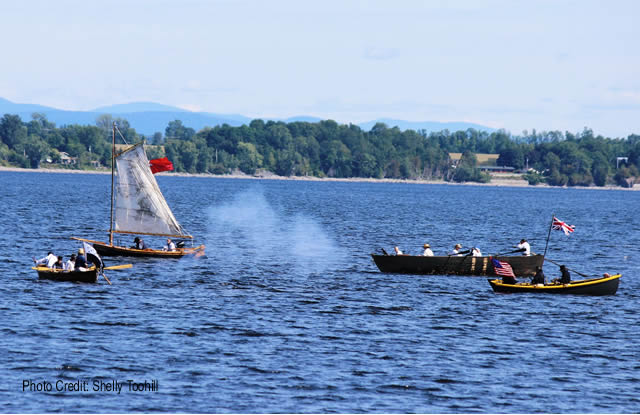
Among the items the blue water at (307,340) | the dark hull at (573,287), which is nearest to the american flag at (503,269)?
the dark hull at (573,287)

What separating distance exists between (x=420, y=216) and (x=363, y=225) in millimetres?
38163

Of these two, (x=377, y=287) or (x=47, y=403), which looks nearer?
(x=47, y=403)

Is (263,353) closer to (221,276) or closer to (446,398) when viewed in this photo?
(446,398)

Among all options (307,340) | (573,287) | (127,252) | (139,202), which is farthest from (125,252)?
(573,287)

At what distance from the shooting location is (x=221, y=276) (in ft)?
236

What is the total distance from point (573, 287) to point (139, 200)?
4041cm

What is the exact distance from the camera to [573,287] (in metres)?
65.1

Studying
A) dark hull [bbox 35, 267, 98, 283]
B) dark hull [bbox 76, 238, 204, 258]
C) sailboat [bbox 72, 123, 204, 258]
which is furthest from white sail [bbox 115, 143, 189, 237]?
dark hull [bbox 35, 267, 98, 283]

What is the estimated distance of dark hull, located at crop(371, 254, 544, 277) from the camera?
74.7 metres

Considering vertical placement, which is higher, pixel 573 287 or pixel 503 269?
pixel 503 269

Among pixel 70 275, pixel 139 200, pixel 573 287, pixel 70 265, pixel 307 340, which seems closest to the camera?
pixel 307 340

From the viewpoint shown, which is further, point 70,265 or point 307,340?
point 70,265

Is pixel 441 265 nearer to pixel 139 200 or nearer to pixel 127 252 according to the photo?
pixel 127 252

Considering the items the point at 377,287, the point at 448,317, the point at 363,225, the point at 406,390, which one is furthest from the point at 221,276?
the point at 363,225
